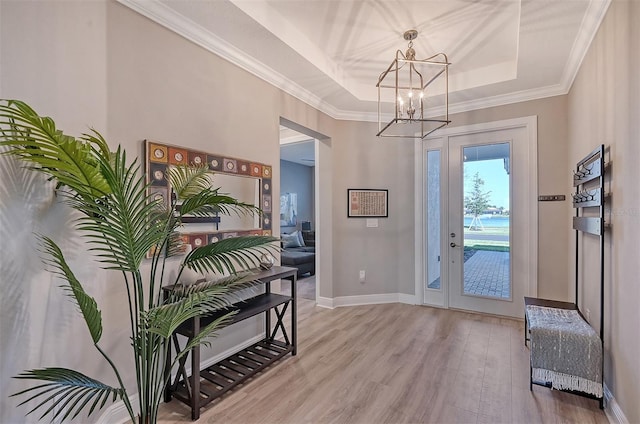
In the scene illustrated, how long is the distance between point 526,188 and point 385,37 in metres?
2.39

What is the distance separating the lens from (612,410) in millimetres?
1943

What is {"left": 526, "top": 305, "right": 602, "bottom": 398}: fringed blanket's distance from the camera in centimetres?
206

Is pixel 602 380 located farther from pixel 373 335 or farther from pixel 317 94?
pixel 317 94

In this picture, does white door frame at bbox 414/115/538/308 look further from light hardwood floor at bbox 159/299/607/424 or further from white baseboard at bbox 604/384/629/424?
white baseboard at bbox 604/384/629/424

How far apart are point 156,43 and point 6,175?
129 centimetres

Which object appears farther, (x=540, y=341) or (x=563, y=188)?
(x=563, y=188)

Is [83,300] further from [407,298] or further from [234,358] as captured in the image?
[407,298]

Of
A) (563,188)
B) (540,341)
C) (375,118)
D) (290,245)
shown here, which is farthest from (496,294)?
(290,245)

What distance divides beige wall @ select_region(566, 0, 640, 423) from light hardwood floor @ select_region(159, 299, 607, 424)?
18.0 inches

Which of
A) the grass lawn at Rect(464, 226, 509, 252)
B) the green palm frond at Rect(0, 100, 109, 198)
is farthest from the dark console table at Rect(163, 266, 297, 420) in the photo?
the grass lawn at Rect(464, 226, 509, 252)

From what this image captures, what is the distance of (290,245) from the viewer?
6.89 metres

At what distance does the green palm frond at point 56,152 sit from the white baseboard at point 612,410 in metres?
3.01

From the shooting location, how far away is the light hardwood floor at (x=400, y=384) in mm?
1996

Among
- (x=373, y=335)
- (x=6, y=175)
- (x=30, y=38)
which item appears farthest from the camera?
(x=373, y=335)
